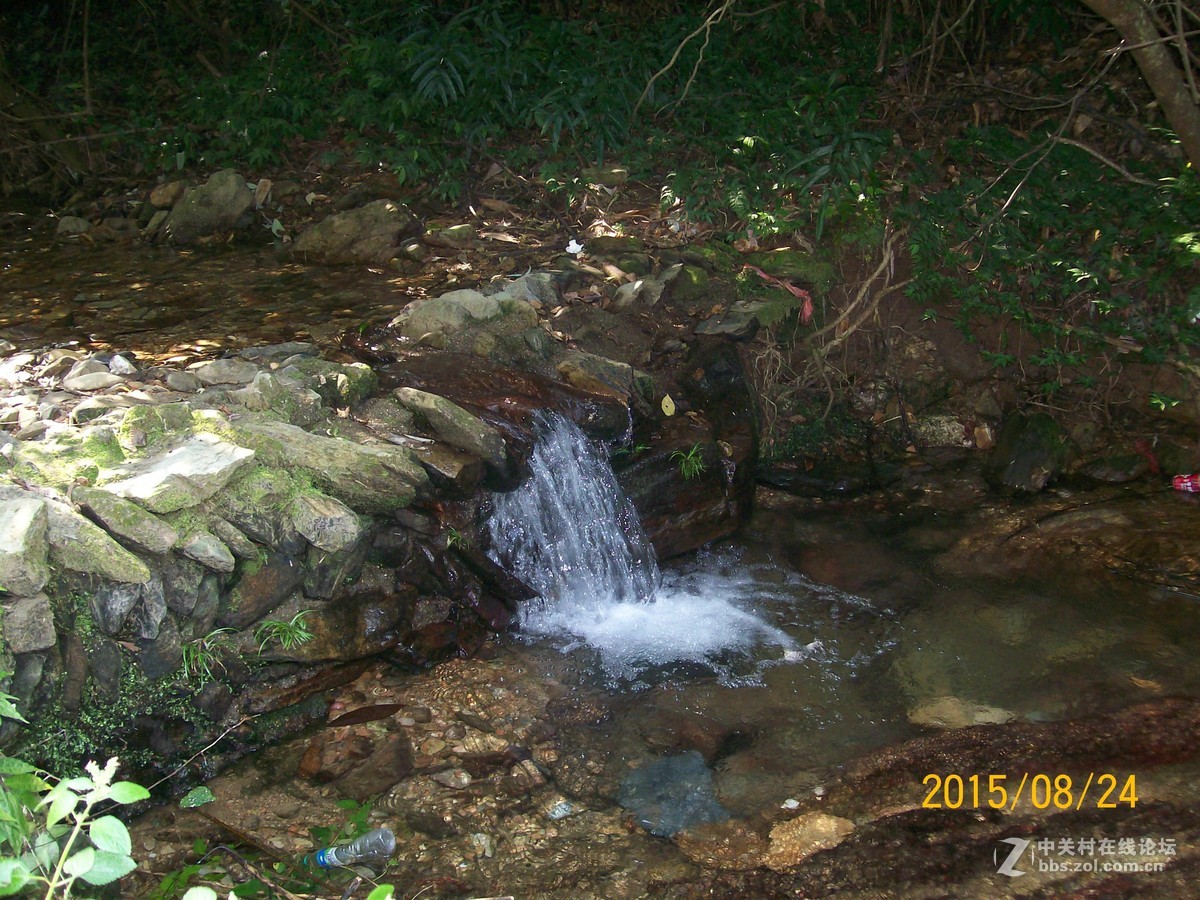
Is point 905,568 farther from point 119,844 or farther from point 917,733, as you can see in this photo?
point 119,844

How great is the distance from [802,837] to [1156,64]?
343 centimetres

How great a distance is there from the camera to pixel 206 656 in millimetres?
3158

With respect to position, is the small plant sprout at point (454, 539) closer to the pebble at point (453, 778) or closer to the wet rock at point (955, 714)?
the pebble at point (453, 778)

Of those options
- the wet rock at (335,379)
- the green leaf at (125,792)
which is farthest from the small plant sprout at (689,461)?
the green leaf at (125,792)

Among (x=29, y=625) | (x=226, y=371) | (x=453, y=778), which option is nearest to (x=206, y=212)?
(x=226, y=371)

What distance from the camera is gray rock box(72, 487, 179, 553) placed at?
2930 mm

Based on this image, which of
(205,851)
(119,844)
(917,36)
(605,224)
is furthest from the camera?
(917,36)

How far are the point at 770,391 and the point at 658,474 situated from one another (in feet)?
3.61

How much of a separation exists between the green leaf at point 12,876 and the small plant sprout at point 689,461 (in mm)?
3168

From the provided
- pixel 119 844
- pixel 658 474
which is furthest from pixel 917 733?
pixel 119 844

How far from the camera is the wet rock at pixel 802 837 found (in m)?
2.77

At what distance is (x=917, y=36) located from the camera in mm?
5980

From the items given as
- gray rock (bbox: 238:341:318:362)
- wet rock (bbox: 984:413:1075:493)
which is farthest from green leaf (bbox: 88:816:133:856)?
wet rock (bbox: 984:413:1075:493)

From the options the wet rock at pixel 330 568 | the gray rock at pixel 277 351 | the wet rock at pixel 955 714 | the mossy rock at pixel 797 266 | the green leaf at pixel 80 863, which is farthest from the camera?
the mossy rock at pixel 797 266
